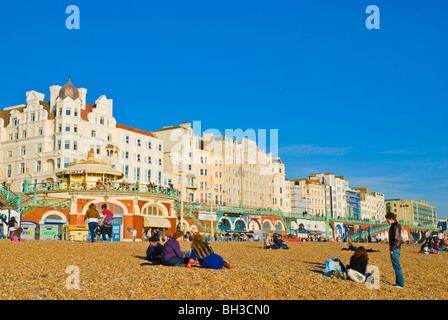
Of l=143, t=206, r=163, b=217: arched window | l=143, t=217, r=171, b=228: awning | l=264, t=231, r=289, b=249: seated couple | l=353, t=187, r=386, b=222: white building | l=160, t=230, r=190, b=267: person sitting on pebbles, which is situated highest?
l=353, t=187, r=386, b=222: white building

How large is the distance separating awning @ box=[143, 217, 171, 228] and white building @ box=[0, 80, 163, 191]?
1750 cm

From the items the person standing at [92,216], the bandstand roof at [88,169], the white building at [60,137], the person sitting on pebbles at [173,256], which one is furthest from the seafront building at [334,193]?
the person sitting on pebbles at [173,256]

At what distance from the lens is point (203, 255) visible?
512 inches

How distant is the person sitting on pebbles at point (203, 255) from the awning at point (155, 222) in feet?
104

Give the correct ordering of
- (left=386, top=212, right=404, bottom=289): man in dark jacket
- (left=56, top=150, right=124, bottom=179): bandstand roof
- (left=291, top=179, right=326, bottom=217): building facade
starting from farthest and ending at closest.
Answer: (left=291, top=179, right=326, bottom=217): building facade < (left=56, top=150, right=124, bottom=179): bandstand roof < (left=386, top=212, right=404, bottom=289): man in dark jacket

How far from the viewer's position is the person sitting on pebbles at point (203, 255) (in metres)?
13.0

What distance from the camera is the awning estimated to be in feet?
145

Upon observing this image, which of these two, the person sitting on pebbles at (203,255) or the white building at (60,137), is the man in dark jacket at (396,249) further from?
the white building at (60,137)

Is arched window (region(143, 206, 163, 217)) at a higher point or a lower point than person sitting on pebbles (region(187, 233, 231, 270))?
higher

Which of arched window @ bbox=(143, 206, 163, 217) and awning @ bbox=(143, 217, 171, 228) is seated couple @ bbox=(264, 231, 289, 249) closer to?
awning @ bbox=(143, 217, 171, 228)

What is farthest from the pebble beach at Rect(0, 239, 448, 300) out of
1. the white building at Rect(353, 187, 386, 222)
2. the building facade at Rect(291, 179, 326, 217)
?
the white building at Rect(353, 187, 386, 222)
